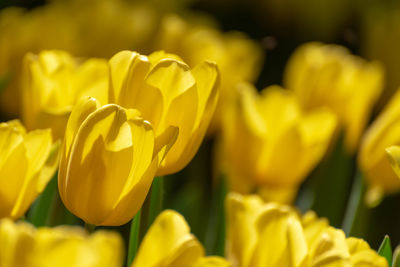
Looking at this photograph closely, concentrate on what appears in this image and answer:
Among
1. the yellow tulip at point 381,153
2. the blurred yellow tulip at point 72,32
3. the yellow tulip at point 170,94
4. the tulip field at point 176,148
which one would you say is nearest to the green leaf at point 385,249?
the tulip field at point 176,148

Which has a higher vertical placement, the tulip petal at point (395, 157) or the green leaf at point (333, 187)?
the tulip petal at point (395, 157)

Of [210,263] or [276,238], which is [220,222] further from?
[210,263]

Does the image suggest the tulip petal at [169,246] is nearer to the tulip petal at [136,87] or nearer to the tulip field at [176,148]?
the tulip field at [176,148]

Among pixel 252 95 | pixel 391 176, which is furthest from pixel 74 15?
pixel 391 176

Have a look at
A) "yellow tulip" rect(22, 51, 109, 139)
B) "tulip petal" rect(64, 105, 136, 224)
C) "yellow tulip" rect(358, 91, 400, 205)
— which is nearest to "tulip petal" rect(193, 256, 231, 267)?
"tulip petal" rect(64, 105, 136, 224)

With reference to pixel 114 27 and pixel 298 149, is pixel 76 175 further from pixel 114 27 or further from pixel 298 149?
pixel 114 27
